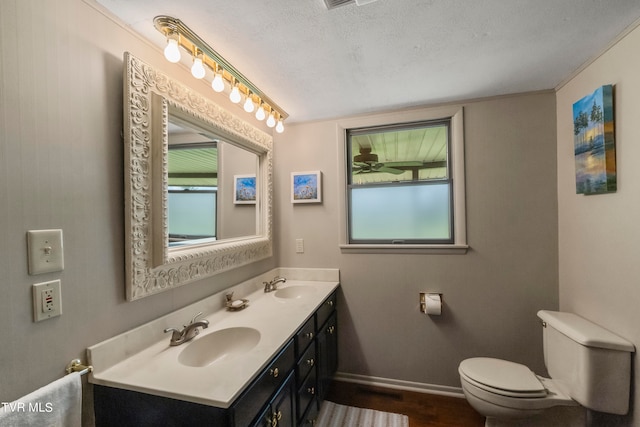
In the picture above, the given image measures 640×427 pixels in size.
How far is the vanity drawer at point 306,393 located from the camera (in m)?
1.34

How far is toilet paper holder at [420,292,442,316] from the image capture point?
6.21ft

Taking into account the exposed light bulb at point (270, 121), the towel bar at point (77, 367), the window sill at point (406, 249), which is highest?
the exposed light bulb at point (270, 121)

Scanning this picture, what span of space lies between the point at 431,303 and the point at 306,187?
1.33 metres

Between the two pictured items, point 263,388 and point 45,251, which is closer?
point 45,251

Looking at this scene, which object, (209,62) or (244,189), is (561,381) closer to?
(244,189)

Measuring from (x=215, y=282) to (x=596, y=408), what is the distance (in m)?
2.09

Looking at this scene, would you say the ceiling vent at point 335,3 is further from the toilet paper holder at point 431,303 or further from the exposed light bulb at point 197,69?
the toilet paper holder at point 431,303

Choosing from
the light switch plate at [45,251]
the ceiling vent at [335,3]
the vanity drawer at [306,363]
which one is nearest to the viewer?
the light switch plate at [45,251]

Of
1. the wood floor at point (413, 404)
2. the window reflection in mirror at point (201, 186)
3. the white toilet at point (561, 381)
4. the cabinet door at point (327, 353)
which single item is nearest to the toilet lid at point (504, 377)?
the white toilet at point (561, 381)

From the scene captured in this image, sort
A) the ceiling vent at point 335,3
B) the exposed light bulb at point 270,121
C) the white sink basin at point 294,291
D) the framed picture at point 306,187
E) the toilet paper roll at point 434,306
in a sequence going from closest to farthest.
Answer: the ceiling vent at point 335,3 → the exposed light bulb at point 270,121 → the toilet paper roll at point 434,306 → the white sink basin at point 294,291 → the framed picture at point 306,187

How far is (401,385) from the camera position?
205 centimetres

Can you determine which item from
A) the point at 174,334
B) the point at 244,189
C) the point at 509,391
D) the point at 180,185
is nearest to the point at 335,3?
the point at 180,185

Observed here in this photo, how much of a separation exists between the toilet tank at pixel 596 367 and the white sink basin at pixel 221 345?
1.66 meters

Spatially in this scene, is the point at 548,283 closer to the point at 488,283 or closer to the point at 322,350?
the point at 488,283
